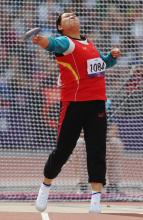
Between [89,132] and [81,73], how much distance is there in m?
0.53

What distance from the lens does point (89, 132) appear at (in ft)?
19.6

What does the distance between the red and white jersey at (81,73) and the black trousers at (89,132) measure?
0.07 metres

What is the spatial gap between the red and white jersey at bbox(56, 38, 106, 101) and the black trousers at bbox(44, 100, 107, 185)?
0.24 feet

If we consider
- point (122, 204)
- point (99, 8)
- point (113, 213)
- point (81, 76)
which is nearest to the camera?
point (81, 76)

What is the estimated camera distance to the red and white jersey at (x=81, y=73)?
593 centimetres

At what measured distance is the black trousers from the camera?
5930 millimetres

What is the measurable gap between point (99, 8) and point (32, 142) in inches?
75.6

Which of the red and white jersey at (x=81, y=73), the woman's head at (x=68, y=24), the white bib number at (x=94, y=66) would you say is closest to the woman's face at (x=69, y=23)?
the woman's head at (x=68, y=24)

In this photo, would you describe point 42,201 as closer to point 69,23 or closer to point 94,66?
point 94,66

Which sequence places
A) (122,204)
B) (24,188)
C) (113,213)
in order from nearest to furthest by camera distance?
(113,213)
(122,204)
(24,188)

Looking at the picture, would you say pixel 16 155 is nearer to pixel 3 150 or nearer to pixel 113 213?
pixel 3 150

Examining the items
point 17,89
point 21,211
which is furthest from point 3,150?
point 21,211

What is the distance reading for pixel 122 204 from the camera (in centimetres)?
732

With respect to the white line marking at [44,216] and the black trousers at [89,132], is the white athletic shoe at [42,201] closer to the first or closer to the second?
the white line marking at [44,216]
